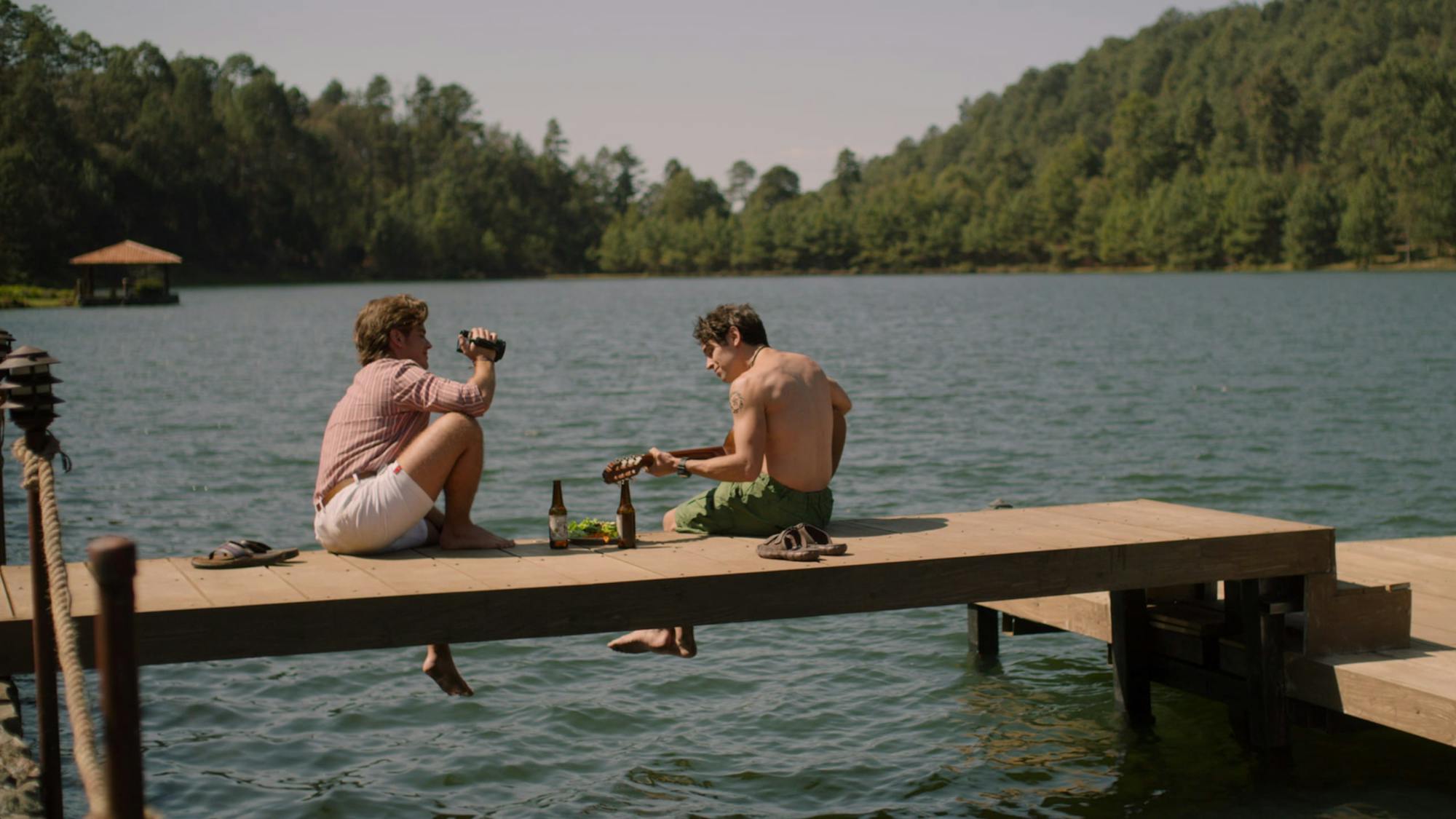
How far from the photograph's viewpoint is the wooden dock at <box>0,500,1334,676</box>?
5398 mm

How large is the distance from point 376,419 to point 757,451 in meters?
1.79

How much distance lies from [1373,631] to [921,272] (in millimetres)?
156931

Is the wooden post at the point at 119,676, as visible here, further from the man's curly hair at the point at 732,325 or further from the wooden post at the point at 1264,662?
the wooden post at the point at 1264,662

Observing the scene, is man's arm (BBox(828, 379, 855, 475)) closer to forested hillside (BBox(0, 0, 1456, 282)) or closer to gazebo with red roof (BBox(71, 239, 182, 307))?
gazebo with red roof (BBox(71, 239, 182, 307))

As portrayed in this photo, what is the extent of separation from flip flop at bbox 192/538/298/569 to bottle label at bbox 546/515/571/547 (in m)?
1.17

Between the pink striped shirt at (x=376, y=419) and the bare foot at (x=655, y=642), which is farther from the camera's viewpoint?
the bare foot at (x=655, y=642)

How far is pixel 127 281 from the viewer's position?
76625 millimetres

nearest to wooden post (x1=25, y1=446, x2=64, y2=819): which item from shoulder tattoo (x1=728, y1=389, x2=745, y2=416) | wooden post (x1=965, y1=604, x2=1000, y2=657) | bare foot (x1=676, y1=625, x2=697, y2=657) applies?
bare foot (x1=676, y1=625, x2=697, y2=657)

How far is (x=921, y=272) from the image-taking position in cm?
16212

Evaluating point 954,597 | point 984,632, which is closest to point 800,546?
point 954,597

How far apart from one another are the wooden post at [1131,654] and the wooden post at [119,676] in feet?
19.5

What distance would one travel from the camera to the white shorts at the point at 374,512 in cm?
636

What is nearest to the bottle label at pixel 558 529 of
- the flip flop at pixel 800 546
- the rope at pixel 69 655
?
the flip flop at pixel 800 546

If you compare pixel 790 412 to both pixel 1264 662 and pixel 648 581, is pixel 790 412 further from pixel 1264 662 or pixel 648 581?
pixel 1264 662
